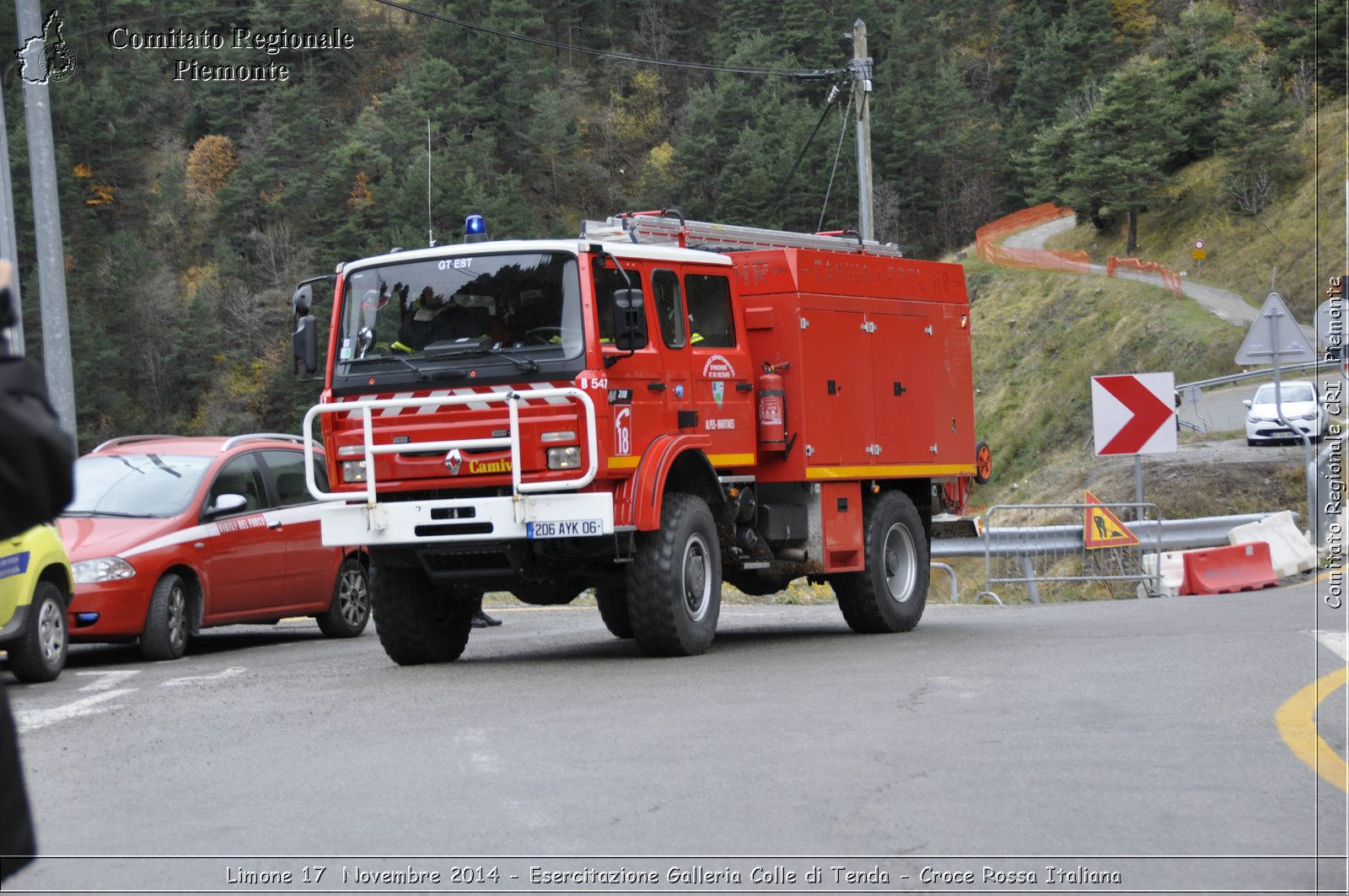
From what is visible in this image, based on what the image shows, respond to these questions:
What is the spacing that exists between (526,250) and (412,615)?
277cm

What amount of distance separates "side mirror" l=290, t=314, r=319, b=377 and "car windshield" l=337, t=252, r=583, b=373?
9.5 inches

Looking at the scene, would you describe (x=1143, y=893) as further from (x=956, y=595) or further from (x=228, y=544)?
(x=956, y=595)

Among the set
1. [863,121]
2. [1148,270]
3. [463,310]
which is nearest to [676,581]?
[463,310]

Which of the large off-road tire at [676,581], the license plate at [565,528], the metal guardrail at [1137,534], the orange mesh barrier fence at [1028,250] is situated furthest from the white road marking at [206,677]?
the orange mesh barrier fence at [1028,250]

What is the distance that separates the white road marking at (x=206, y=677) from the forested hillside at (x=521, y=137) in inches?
1836

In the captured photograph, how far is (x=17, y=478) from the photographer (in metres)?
2.86

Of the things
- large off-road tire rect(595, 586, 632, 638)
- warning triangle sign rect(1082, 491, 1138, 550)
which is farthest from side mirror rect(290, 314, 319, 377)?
warning triangle sign rect(1082, 491, 1138, 550)

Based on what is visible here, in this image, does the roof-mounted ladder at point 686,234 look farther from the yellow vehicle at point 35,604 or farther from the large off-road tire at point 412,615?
the yellow vehicle at point 35,604

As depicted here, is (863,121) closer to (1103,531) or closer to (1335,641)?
(1103,531)

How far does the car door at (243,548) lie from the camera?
44.5ft

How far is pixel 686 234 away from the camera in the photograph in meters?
12.9

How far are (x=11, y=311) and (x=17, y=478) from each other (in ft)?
1.26

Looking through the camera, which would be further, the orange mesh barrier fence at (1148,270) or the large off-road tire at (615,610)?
the orange mesh barrier fence at (1148,270)

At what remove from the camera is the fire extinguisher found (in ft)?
41.7
